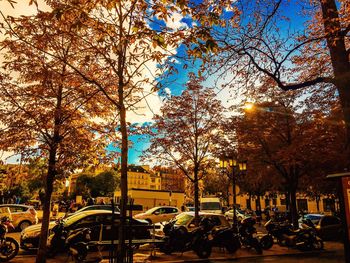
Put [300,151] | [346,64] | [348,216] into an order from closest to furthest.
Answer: [348,216], [346,64], [300,151]

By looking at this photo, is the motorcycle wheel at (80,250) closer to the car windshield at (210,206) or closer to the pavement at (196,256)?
the pavement at (196,256)

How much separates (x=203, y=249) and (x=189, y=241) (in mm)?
633

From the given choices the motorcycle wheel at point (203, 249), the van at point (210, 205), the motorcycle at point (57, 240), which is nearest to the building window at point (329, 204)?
the van at point (210, 205)

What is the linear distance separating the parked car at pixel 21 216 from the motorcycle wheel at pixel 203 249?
13.6 m

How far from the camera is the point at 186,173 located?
18516mm

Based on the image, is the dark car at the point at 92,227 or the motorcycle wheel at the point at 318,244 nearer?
the dark car at the point at 92,227

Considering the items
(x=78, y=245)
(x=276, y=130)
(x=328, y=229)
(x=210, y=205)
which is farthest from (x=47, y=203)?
(x=210, y=205)

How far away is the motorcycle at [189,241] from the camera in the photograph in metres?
11.7

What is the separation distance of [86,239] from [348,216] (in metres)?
7.80

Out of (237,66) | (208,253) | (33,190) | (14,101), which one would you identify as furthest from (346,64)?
(33,190)

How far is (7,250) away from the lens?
10.5m

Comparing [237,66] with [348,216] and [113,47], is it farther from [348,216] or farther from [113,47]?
[348,216]

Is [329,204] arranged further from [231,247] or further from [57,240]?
[57,240]

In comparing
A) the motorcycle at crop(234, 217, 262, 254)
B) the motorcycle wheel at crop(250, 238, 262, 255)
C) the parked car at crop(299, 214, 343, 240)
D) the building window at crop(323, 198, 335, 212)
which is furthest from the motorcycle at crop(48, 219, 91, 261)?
the building window at crop(323, 198, 335, 212)
